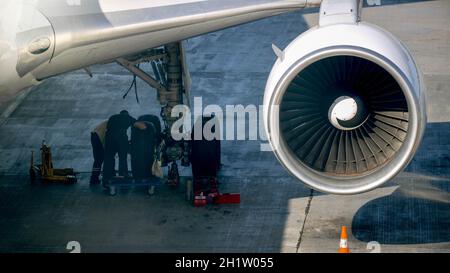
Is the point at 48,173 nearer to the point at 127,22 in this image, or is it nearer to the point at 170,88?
the point at 170,88

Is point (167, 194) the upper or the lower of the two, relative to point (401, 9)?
lower

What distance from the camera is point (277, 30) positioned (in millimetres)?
21609

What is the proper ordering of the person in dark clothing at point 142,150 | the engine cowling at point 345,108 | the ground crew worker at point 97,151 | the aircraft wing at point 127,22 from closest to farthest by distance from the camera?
the engine cowling at point 345,108 → the aircraft wing at point 127,22 → the person in dark clothing at point 142,150 → the ground crew worker at point 97,151

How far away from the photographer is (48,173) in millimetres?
14945

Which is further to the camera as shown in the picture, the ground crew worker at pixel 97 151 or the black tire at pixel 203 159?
the ground crew worker at pixel 97 151

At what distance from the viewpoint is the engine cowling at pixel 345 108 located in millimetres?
11602

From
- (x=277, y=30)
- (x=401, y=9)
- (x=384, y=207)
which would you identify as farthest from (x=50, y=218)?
(x=401, y=9)

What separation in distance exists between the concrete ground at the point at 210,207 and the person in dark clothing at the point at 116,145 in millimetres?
289

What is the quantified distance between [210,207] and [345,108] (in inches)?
108

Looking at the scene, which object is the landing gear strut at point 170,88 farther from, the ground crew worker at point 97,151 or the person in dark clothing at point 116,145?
the ground crew worker at point 97,151

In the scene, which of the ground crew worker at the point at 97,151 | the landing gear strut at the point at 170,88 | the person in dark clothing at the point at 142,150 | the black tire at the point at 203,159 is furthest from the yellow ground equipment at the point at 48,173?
the black tire at the point at 203,159
